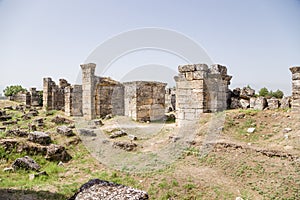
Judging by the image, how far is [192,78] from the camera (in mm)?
10922

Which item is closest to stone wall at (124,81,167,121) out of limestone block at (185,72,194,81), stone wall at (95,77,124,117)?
stone wall at (95,77,124,117)

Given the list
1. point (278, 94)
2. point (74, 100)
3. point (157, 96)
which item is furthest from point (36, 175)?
point (278, 94)

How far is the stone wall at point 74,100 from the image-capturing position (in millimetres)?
18473

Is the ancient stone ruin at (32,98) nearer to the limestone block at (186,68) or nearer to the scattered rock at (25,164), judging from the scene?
the scattered rock at (25,164)

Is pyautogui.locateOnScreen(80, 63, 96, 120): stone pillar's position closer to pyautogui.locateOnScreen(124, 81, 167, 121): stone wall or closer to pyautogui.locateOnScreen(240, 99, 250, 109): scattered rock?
pyautogui.locateOnScreen(124, 81, 167, 121): stone wall

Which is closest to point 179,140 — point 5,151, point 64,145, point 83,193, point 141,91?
point 64,145

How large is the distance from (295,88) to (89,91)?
485 inches

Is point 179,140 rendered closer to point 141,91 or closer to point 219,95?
point 219,95

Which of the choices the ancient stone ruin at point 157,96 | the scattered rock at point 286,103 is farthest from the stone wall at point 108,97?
the scattered rock at point 286,103

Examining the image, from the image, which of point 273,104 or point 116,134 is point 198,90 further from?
point 116,134

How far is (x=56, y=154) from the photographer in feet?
28.9

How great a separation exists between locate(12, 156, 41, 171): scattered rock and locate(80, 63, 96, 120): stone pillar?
347 inches

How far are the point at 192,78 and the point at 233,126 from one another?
291 cm

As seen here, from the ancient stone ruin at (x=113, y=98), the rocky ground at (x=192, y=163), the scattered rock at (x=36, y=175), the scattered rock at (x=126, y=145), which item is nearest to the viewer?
the rocky ground at (x=192, y=163)
